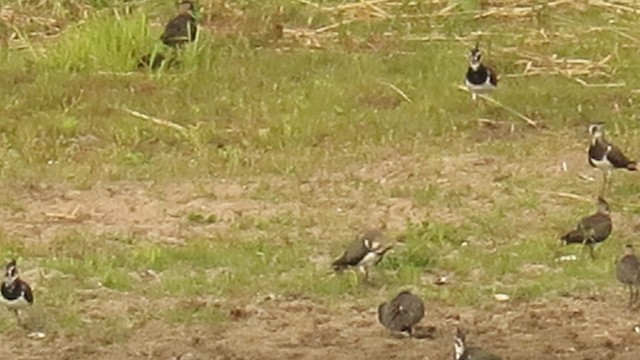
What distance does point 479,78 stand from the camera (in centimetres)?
1410

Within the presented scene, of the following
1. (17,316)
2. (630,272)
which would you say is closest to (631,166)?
(630,272)

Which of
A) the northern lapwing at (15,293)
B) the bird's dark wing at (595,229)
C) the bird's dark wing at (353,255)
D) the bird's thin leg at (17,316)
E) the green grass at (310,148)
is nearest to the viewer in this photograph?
the northern lapwing at (15,293)

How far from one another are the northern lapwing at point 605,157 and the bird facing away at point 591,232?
1.30 meters

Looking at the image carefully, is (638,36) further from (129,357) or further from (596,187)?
(129,357)

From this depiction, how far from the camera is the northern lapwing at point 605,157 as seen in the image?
39.1 ft

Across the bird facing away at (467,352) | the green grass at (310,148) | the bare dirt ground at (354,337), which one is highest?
the bird facing away at (467,352)

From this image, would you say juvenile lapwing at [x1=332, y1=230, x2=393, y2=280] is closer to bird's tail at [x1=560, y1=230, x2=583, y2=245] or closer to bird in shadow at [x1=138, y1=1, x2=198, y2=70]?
bird's tail at [x1=560, y1=230, x2=583, y2=245]

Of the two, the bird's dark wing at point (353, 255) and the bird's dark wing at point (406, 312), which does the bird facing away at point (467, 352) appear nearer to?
the bird's dark wing at point (406, 312)

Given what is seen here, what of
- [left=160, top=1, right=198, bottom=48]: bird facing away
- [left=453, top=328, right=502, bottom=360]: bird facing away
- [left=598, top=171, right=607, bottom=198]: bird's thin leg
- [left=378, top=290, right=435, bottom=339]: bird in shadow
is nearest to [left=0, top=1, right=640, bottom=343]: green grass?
[left=598, top=171, right=607, bottom=198]: bird's thin leg

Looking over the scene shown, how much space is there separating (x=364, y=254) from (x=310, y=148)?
319 centimetres

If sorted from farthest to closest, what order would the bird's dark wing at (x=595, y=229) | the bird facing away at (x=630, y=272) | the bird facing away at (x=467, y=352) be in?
the bird's dark wing at (x=595, y=229), the bird facing away at (x=630, y=272), the bird facing away at (x=467, y=352)

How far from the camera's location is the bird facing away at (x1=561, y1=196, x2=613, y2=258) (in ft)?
34.3

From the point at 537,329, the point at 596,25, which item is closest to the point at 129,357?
the point at 537,329

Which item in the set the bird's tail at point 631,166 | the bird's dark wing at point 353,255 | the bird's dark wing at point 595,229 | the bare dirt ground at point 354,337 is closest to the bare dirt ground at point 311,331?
the bare dirt ground at point 354,337
